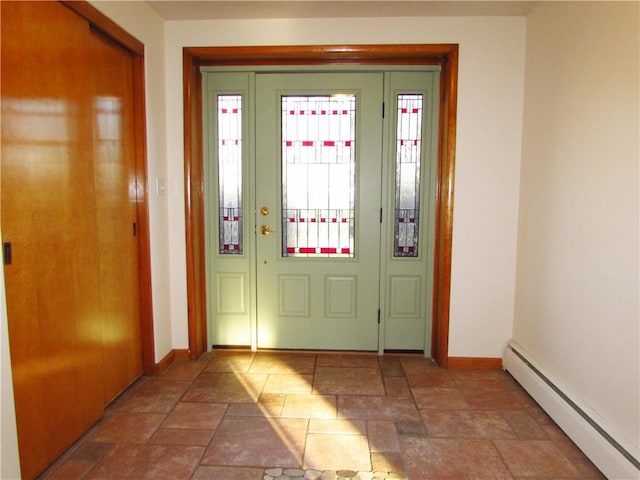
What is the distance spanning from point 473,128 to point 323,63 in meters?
1.19

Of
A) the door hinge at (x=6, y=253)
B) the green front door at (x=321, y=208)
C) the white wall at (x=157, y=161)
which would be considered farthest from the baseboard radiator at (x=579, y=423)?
the door hinge at (x=6, y=253)

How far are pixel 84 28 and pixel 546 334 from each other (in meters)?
3.08

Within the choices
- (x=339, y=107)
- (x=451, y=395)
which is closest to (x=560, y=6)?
(x=339, y=107)

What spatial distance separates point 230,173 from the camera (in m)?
3.30

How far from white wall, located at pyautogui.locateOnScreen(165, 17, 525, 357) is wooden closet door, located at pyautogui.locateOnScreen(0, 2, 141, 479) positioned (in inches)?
24.7

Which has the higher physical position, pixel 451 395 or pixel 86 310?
pixel 86 310

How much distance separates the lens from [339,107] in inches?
127

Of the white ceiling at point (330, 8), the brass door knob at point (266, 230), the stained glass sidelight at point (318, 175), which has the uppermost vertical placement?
the white ceiling at point (330, 8)

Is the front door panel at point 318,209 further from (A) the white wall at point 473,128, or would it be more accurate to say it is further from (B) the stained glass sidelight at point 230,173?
(A) the white wall at point 473,128

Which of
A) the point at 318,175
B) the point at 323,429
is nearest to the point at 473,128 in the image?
the point at 318,175

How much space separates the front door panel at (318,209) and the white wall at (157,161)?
2.26ft

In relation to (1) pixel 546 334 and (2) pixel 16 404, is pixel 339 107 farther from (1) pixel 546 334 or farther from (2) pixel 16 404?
(2) pixel 16 404

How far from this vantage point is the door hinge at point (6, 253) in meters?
1.61

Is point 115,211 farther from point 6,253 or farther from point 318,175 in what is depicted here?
point 318,175
